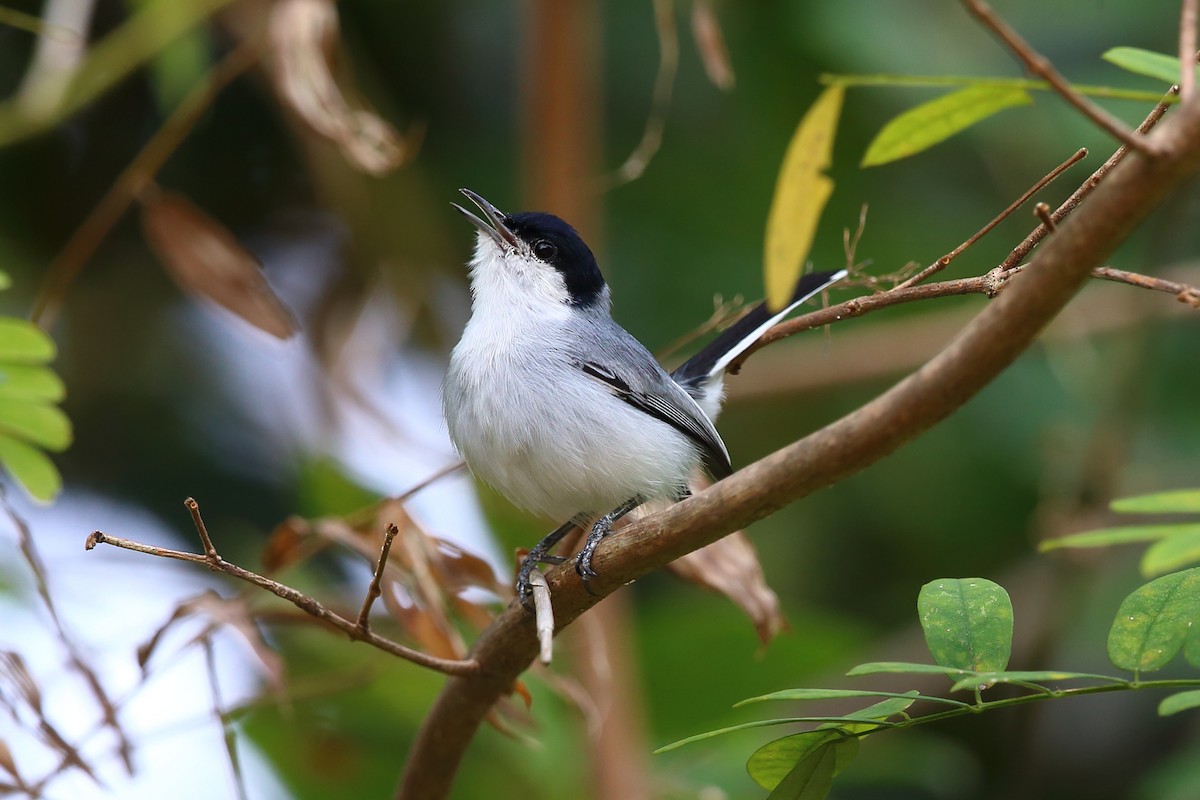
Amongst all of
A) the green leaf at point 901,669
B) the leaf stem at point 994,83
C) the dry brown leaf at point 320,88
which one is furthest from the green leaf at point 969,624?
the dry brown leaf at point 320,88

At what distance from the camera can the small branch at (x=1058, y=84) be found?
3.41 feet

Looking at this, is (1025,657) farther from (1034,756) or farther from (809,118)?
(809,118)

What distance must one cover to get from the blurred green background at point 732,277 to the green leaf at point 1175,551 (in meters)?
2.88

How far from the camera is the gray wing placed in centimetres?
266

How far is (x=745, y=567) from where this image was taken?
7.63 feet

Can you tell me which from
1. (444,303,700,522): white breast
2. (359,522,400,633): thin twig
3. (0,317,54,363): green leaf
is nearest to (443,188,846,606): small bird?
(444,303,700,522): white breast

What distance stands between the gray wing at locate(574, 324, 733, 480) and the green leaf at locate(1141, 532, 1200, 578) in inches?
66.1

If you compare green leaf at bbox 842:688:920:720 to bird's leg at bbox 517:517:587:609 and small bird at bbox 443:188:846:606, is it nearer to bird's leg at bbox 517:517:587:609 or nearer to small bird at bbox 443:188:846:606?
bird's leg at bbox 517:517:587:609

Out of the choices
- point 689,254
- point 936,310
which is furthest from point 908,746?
point 689,254

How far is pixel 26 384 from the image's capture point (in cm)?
205

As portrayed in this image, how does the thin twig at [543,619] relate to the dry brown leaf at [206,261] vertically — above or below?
below

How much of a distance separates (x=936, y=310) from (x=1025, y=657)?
130 cm

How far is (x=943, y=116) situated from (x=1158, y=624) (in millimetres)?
607

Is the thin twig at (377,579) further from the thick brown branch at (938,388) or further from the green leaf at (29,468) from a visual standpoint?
the green leaf at (29,468)
